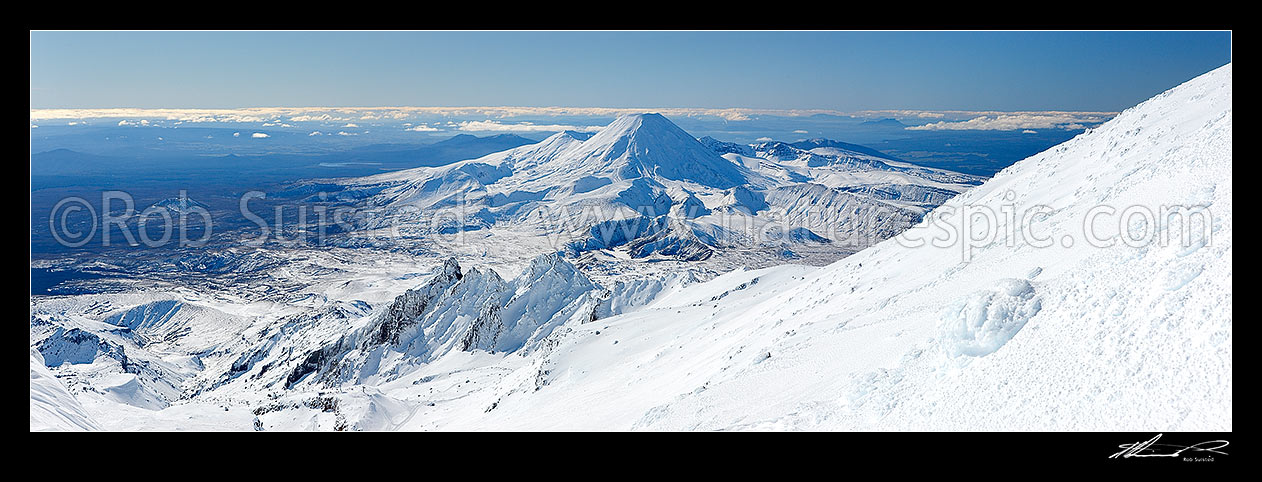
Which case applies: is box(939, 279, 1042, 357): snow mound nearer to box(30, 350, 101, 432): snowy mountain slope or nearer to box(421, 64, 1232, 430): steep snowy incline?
box(421, 64, 1232, 430): steep snowy incline

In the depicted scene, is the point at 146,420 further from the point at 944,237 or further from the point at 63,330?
the point at 63,330

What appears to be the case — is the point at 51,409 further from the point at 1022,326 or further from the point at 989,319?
the point at 1022,326
